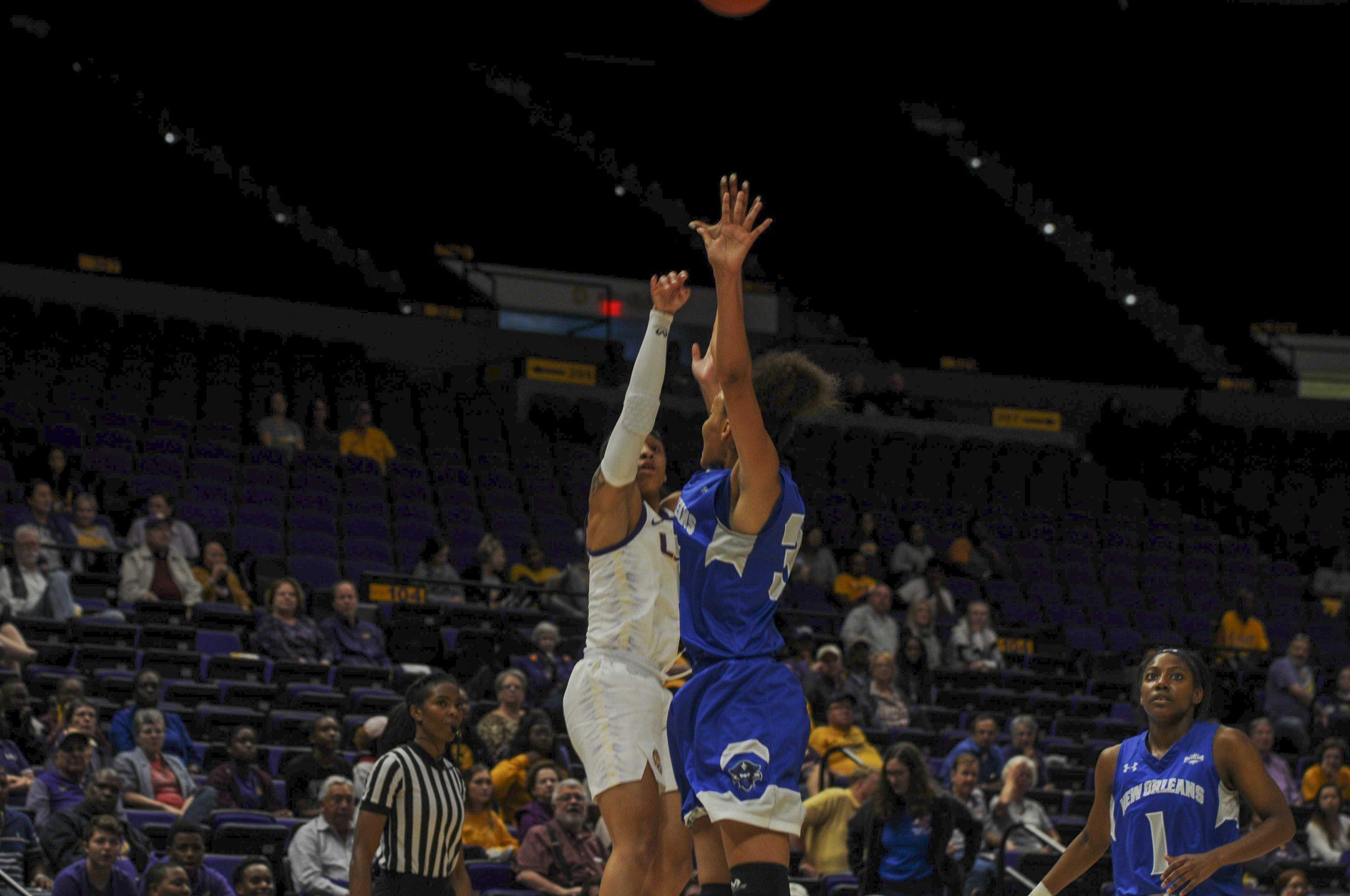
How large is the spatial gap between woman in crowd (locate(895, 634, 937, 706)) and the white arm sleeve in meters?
9.18

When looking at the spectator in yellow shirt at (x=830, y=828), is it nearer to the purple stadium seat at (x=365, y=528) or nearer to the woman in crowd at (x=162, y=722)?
the woman in crowd at (x=162, y=722)

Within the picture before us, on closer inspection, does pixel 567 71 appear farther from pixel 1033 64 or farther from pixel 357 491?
pixel 357 491

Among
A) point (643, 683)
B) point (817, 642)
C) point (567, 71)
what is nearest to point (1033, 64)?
point (567, 71)

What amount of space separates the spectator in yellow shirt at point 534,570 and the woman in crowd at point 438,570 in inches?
19.4

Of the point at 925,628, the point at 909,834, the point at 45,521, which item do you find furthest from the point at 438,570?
the point at 909,834

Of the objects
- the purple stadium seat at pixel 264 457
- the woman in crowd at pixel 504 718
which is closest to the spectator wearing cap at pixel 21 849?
the woman in crowd at pixel 504 718

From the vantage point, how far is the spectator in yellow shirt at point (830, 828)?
30.8ft

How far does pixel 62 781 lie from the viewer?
27.4 feet

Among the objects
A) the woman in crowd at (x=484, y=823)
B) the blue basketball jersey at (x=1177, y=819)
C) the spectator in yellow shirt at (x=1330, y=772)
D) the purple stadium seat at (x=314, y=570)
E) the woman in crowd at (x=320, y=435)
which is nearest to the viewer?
the blue basketball jersey at (x=1177, y=819)

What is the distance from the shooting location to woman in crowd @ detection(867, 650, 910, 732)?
12086mm

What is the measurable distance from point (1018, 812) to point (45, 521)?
6830mm

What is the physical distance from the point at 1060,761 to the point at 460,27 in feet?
44.5

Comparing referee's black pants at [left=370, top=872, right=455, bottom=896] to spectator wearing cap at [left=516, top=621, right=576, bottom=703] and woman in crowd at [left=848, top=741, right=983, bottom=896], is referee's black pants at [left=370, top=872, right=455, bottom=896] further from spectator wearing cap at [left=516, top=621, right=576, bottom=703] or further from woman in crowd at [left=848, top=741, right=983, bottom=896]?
spectator wearing cap at [left=516, top=621, right=576, bottom=703]

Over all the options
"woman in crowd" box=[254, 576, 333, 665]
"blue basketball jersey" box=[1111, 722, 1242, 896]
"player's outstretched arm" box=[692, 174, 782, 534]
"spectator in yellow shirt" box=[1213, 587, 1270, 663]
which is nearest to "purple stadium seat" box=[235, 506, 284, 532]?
"woman in crowd" box=[254, 576, 333, 665]
